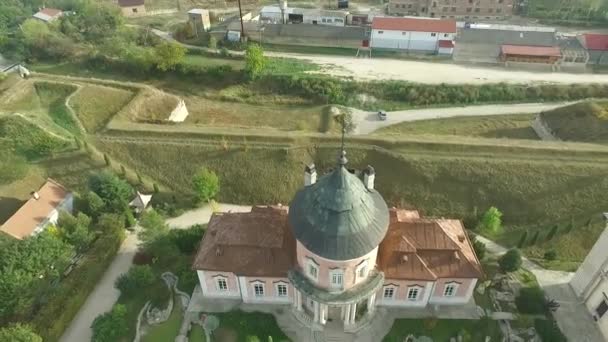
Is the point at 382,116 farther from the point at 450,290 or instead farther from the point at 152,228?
the point at 152,228

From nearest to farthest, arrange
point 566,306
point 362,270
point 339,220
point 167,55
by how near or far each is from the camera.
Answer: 1. point 339,220
2. point 362,270
3. point 566,306
4. point 167,55

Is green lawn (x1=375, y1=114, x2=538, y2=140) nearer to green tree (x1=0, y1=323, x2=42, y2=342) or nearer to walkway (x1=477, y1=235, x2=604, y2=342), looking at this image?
walkway (x1=477, y1=235, x2=604, y2=342)

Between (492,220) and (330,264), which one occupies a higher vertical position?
(330,264)

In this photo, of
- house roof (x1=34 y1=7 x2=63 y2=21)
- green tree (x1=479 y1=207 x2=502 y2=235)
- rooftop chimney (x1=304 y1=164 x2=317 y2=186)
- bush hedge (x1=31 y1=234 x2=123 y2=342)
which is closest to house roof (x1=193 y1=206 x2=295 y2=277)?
rooftop chimney (x1=304 y1=164 x2=317 y2=186)

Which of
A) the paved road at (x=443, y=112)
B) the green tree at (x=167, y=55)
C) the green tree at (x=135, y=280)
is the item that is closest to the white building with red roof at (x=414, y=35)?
the paved road at (x=443, y=112)

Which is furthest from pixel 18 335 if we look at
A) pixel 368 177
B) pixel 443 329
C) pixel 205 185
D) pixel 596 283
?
pixel 596 283

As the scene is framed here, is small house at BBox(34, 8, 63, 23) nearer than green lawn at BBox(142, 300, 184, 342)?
No
